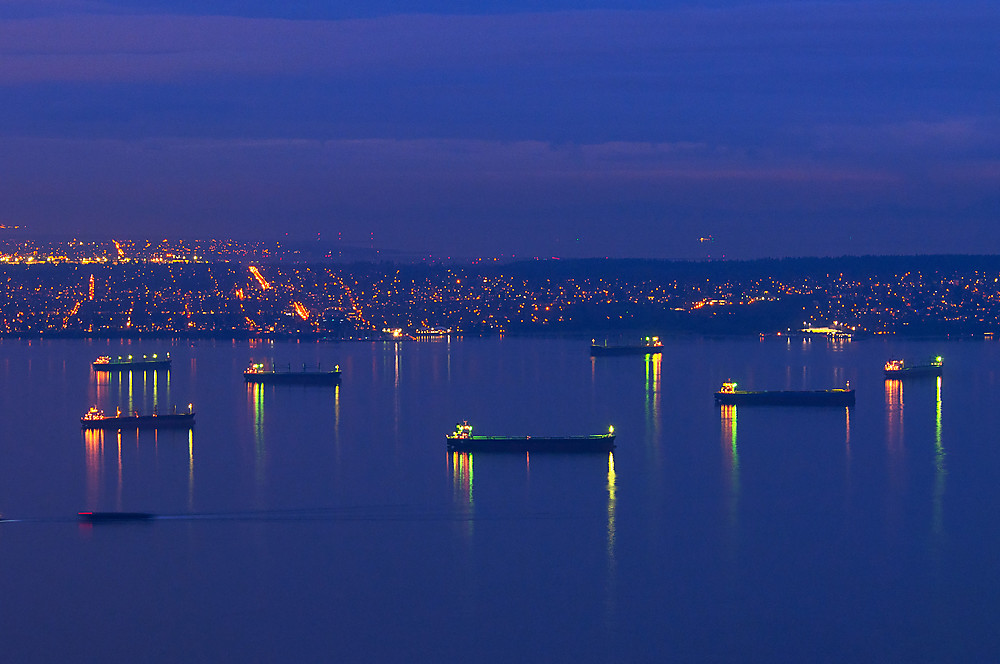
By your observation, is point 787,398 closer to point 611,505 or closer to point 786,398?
point 786,398

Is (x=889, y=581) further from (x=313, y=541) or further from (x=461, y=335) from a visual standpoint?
(x=461, y=335)

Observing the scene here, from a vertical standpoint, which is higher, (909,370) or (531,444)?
(909,370)

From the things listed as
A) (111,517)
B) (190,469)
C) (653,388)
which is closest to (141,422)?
(190,469)

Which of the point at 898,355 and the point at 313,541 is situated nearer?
the point at 313,541

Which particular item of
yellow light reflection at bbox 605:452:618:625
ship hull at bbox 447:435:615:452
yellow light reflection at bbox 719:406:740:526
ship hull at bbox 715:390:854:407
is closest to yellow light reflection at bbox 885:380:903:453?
ship hull at bbox 715:390:854:407

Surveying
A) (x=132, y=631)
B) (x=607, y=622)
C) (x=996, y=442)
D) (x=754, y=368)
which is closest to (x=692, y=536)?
(x=607, y=622)

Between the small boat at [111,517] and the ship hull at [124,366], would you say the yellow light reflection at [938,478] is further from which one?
the ship hull at [124,366]
